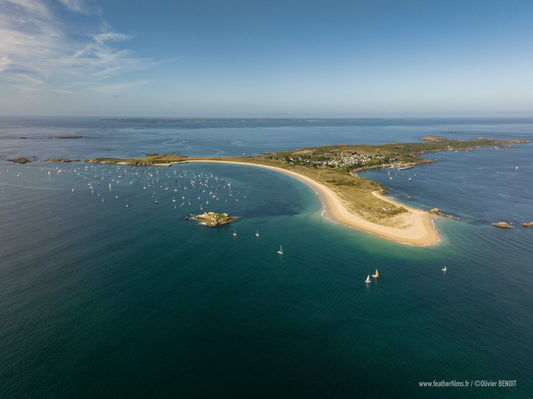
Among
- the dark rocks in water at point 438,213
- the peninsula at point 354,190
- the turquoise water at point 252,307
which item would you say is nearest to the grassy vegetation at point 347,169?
the peninsula at point 354,190

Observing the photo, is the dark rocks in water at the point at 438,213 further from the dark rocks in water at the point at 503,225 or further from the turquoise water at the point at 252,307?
the dark rocks in water at the point at 503,225

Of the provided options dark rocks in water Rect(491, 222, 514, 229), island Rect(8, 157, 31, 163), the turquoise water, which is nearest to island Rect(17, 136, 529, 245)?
the turquoise water

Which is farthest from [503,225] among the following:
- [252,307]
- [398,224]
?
[252,307]

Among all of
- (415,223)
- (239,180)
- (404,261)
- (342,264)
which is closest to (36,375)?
(342,264)

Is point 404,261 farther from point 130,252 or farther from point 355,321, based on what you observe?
point 130,252

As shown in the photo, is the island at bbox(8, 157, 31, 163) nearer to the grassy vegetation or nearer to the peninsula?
the grassy vegetation
